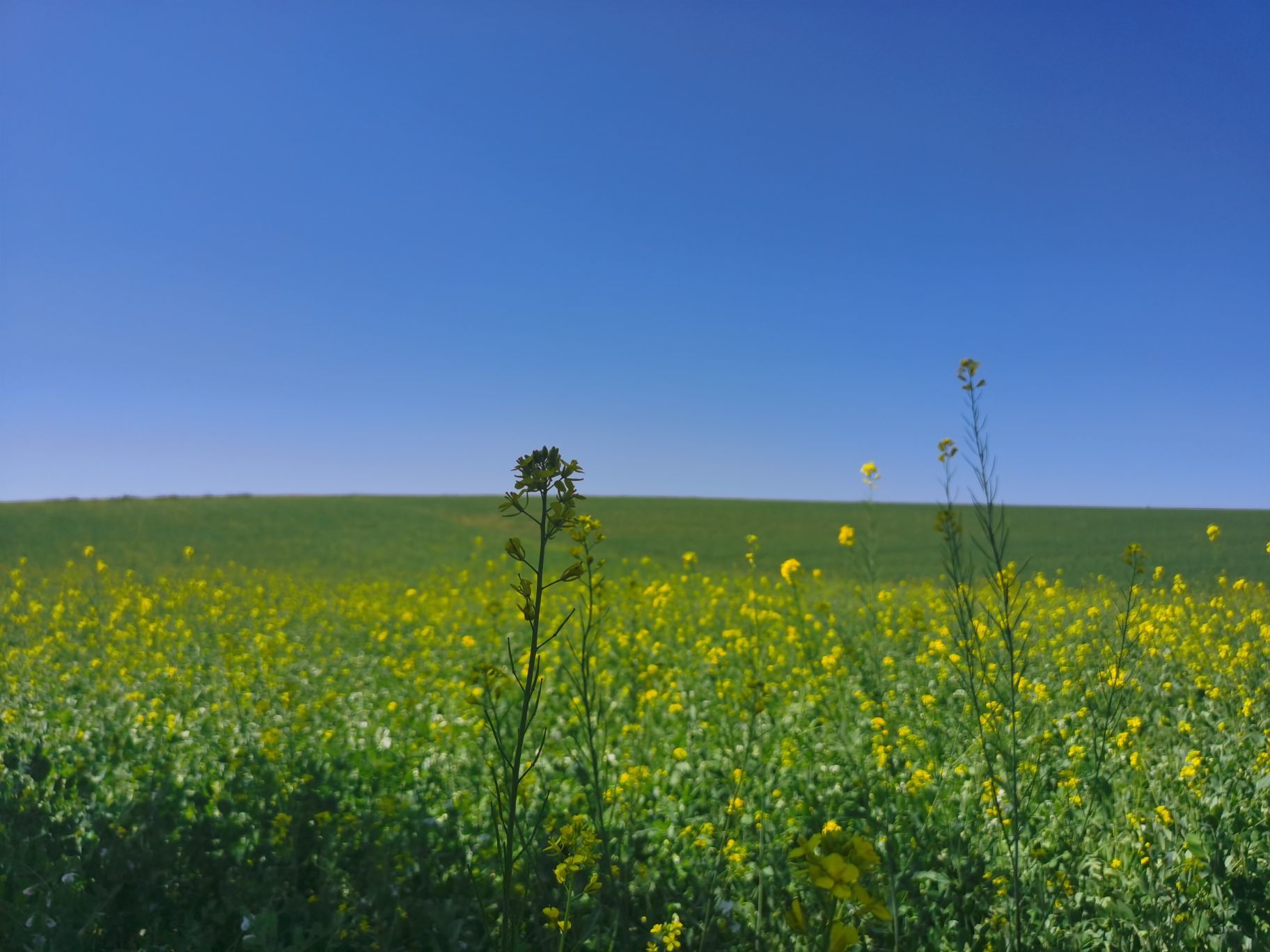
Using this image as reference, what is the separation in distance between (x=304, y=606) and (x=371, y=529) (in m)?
21.5

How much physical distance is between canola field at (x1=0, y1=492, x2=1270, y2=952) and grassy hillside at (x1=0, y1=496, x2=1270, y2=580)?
5.53 metres

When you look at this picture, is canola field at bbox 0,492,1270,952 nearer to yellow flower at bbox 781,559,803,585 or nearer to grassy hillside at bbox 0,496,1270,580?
yellow flower at bbox 781,559,803,585

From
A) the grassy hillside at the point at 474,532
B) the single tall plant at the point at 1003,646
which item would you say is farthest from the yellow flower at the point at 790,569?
the grassy hillside at the point at 474,532

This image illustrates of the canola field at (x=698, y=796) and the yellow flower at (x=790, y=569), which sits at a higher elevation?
the yellow flower at (x=790, y=569)

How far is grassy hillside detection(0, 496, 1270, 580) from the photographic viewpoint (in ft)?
61.4

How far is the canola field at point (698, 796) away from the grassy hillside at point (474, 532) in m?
5.53

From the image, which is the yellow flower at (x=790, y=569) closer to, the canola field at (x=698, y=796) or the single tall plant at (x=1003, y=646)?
the canola field at (x=698, y=796)

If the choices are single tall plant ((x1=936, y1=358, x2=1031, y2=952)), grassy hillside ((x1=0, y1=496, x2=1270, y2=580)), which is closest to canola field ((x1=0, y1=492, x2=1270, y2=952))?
single tall plant ((x1=936, y1=358, x2=1031, y2=952))

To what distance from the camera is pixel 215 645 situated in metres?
9.16

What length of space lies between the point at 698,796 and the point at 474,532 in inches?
1124

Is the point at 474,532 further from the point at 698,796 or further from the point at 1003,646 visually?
the point at 1003,646

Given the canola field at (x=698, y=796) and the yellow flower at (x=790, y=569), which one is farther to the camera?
the yellow flower at (x=790, y=569)

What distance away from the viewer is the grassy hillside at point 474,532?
18.7 metres

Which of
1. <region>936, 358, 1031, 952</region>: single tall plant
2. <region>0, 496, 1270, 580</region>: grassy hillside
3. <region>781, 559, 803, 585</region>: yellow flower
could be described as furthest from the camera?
<region>0, 496, 1270, 580</region>: grassy hillside
